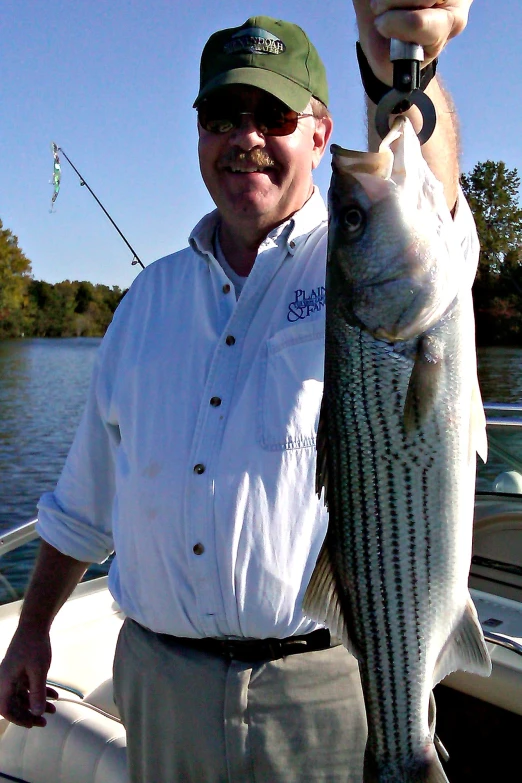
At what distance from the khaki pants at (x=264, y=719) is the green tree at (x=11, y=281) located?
263 feet

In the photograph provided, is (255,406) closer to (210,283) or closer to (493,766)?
(210,283)

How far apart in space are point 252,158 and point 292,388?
79cm

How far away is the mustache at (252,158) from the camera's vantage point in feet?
→ 8.28

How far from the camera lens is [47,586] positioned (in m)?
2.87

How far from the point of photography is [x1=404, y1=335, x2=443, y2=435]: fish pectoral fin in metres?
1.81

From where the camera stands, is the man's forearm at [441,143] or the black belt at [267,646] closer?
the man's forearm at [441,143]

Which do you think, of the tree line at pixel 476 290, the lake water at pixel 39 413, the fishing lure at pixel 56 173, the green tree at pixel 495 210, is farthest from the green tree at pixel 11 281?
the fishing lure at pixel 56 173

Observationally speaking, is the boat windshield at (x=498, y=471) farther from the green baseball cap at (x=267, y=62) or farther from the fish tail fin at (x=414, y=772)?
the fish tail fin at (x=414, y=772)

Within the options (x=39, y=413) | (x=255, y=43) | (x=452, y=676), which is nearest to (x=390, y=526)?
(x=255, y=43)

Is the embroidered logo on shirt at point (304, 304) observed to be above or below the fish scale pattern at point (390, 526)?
above

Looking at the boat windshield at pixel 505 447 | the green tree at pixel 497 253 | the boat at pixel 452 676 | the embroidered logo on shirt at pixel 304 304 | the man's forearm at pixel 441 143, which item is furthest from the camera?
the green tree at pixel 497 253

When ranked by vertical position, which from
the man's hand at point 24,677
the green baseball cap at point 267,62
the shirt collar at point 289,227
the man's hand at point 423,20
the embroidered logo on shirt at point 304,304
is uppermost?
the green baseball cap at point 267,62

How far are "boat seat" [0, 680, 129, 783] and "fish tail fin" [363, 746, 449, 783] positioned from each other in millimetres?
1566

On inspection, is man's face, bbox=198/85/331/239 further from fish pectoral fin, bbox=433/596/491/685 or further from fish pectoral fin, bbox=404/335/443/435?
fish pectoral fin, bbox=433/596/491/685
